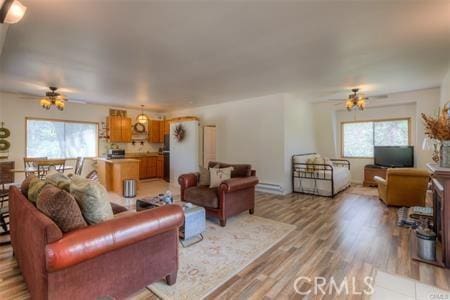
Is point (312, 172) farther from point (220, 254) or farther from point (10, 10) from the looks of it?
point (10, 10)

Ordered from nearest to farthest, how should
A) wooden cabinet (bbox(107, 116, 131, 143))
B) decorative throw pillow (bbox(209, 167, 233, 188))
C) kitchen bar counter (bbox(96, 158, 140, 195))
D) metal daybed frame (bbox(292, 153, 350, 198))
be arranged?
decorative throw pillow (bbox(209, 167, 233, 188)), metal daybed frame (bbox(292, 153, 350, 198)), kitchen bar counter (bbox(96, 158, 140, 195)), wooden cabinet (bbox(107, 116, 131, 143))

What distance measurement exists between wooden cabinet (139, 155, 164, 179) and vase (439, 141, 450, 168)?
7726 mm

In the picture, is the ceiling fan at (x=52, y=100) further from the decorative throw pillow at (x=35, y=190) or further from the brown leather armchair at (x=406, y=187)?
the brown leather armchair at (x=406, y=187)

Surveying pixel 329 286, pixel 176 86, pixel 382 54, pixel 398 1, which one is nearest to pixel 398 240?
pixel 329 286

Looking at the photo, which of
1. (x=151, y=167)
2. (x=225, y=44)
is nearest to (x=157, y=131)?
(x=151, y=167)

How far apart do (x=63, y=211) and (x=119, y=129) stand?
6.68 metres

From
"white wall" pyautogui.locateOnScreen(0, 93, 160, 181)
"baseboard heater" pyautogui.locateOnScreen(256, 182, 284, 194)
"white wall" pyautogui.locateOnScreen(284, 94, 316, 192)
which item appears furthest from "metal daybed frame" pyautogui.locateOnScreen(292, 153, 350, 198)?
"white wall" pyautogui.locateOnScreen(0, 93, 160, 181)

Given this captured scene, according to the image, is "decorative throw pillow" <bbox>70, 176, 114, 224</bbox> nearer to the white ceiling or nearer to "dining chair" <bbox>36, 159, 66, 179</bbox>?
the white ceiling

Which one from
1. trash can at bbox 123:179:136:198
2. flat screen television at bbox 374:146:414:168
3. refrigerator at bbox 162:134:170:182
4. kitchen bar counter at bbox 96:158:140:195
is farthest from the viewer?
refrigerator at bbox 162:134:170:182

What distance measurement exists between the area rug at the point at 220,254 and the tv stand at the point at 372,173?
457cm

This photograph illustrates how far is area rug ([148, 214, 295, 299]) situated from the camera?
213 cm

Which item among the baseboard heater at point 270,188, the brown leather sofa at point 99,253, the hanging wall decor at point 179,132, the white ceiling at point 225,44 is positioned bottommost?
the baseboard heater at point 270,188

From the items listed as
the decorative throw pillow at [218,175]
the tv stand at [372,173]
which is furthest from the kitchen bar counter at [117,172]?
the tv stand at [372,173]

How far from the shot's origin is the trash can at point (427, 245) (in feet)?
8.40
